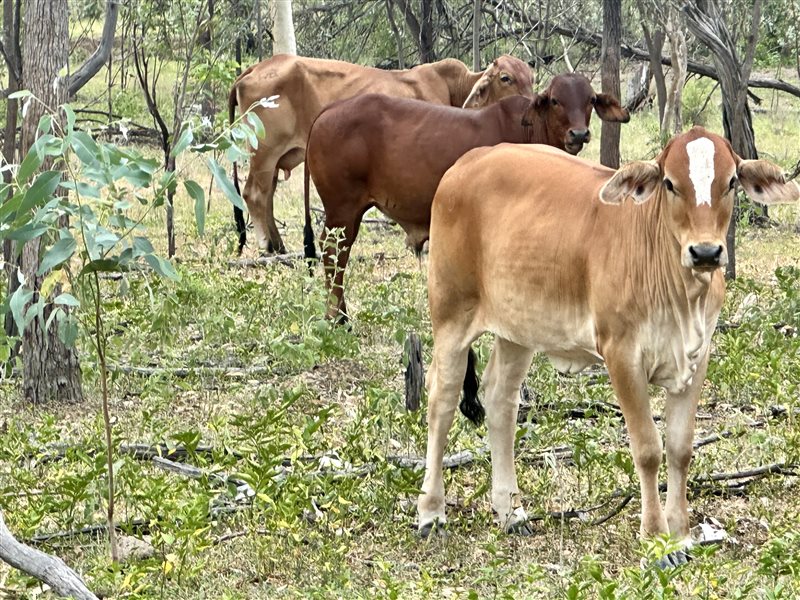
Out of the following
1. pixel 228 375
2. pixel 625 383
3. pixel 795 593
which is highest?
pixel 625 383

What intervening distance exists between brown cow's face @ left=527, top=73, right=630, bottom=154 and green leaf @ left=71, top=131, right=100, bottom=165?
4.73m

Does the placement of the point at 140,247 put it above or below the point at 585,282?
above

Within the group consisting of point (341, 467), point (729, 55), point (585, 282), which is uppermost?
point (729, 55)

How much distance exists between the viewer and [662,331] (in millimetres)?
5105

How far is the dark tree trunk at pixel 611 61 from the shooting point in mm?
10273

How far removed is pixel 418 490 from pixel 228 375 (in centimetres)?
247

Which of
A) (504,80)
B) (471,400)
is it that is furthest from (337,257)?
(504,80)

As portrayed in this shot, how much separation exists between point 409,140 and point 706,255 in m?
4.34

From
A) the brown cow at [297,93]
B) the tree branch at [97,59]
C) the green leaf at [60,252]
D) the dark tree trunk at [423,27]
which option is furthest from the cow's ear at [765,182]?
the dark tree trunk at [423,27]

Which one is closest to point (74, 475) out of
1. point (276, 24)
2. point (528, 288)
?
point (528, 288)

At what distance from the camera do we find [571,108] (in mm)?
8781

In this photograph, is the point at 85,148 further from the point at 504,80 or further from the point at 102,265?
the point at 504,80

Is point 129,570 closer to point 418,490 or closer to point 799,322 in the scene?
point 418,490

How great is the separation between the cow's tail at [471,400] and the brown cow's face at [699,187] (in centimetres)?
147
